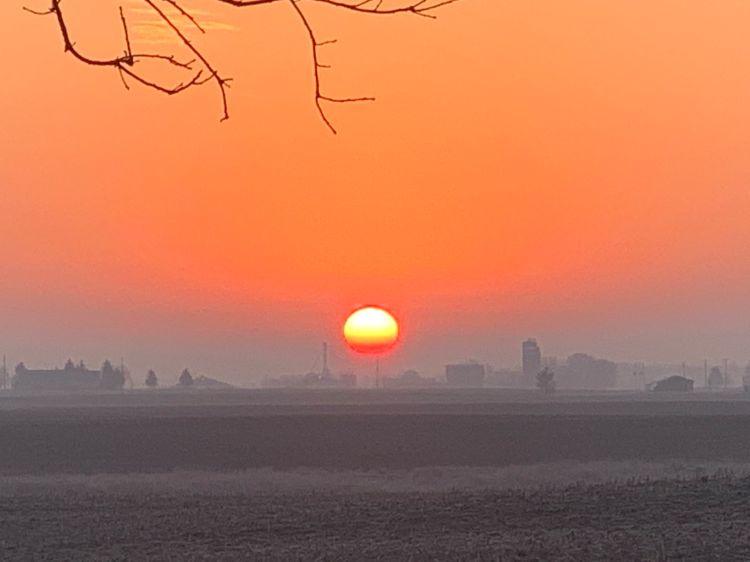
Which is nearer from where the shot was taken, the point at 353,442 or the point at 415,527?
the point at 415,527

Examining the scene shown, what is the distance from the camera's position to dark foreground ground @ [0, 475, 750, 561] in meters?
18.7

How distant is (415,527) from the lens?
72.4ft

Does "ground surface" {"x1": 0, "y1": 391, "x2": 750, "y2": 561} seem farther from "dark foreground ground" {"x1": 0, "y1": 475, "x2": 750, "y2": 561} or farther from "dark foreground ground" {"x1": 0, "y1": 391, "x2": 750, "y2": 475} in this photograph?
"dark foreground ground" {"x1": 0, "y1": 391, "x2": 750, "y2": 475}

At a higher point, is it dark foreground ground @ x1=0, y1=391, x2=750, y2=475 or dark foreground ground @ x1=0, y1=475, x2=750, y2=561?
dark foreground ground @ x1=0, y1=391, x2=750, y2=475

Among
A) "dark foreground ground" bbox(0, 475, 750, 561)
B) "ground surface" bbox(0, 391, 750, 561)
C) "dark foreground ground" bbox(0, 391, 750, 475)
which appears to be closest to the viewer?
"dark foreground ground" bbox(0, 475, 750, 561)

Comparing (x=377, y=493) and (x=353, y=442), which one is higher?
(x=353, y=442)

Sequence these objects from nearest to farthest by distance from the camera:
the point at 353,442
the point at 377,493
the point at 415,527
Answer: the point at 415,527, the point at 377,493, the point at 353,442

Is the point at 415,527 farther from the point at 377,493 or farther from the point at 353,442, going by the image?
the point at 353,442

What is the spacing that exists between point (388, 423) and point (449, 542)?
59129 millimetres

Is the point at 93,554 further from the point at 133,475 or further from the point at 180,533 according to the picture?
the point at 133,475

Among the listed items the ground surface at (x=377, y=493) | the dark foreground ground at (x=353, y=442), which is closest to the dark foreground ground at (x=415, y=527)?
the ground surface at (x=377, y=493)

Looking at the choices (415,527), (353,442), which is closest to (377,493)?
(415,527)

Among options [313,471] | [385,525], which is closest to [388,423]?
[313,471]

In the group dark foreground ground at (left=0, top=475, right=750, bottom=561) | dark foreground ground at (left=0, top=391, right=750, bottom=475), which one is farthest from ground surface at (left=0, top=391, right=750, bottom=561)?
dark foreground ground at (left=0, top=391, right=750, bottom=475)
